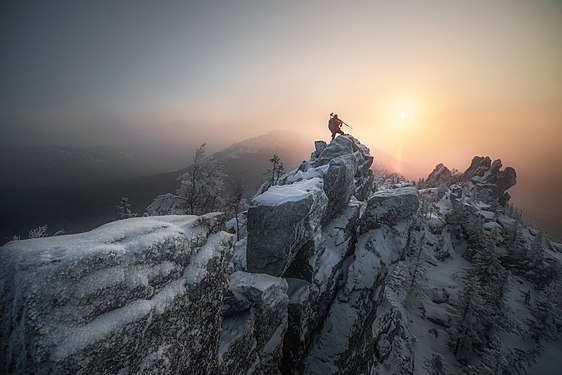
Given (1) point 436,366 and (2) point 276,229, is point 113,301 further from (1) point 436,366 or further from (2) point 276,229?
(1) point 436,366

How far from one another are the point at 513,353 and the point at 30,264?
202ft

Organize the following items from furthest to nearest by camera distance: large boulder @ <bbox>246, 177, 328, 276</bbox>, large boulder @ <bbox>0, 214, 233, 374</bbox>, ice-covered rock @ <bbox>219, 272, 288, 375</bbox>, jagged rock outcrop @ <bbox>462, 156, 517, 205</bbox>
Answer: jagged rock outcrop @ <bbox>462, 156, 517, 205</bbox> → large boulder @ <bbox>246, 177, 328, 276</bbox> → ice-covered rock @ <bbox>219, 272, 288, 375</bbox> → large boulder @ <bbox>0, 214, 233, 374</bbox>

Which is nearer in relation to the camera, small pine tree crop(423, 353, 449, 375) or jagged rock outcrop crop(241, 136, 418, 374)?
jagged rock outcrop crop(241, 136, 418, 374)

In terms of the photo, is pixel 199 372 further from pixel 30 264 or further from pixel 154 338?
pixel 30 264

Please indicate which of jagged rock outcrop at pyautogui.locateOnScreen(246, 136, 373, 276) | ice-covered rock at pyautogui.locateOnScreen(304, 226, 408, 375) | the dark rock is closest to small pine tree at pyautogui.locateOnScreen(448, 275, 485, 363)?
the dark rock

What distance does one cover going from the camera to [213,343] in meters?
9.43

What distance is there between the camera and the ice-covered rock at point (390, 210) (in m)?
24.0

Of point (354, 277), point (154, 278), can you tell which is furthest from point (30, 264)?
point (354, 277)

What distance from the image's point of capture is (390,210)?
79.0 feet

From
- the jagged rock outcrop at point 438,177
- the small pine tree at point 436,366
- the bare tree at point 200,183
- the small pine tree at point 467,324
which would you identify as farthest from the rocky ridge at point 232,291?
the jagged rock outcrop at point 438,177

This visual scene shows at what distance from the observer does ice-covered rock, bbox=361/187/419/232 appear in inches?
947

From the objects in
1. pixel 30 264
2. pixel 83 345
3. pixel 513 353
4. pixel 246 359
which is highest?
pixel 30 264

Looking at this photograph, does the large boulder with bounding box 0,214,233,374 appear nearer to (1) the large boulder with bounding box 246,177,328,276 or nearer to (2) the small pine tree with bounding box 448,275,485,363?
(1) the large boulder with bounding box 246,177,328,276

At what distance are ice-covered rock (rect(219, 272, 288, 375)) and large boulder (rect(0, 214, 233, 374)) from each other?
6.64 ft
